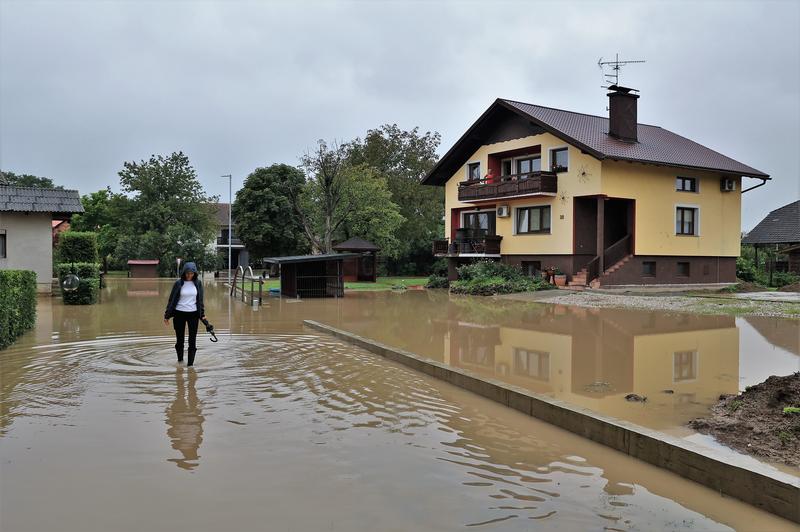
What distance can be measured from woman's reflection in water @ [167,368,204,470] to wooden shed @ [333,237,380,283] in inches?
1290

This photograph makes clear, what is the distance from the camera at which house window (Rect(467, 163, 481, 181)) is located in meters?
36.1

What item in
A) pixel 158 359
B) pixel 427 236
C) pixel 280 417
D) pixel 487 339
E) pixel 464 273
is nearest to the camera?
pixel 280 417

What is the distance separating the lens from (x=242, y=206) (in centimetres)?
5672

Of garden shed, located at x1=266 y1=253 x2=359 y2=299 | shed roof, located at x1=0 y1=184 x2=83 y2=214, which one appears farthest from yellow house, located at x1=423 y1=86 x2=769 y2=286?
shed roof, located at x1=0 y1=184 x2=83 y2=214

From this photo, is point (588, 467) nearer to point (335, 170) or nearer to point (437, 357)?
point (437, 357)

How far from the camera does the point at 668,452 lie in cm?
533

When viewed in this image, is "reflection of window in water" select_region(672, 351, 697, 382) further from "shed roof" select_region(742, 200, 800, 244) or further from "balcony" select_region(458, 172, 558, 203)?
"shed roof" select_region(742, 200, 800, 244)

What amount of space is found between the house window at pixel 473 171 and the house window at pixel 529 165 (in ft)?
8.10

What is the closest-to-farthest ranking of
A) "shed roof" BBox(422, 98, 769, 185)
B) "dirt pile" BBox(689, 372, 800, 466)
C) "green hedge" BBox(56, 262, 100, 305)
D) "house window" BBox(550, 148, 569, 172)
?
1. "dirt pile" BBox(689, 372, 800, 466)
2. "green hedge" BBox(56, 262, 100, 305)
3. "shed roof" BBox(422, 98, 769, 185)
4. "house window" BBox(550, 148, 569, 172)

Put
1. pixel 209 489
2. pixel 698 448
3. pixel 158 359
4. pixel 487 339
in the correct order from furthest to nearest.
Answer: pixel 487 339, pixel 158 359, pixel 698 448, pixel 209 489

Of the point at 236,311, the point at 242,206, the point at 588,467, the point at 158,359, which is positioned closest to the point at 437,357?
the point at 158,359

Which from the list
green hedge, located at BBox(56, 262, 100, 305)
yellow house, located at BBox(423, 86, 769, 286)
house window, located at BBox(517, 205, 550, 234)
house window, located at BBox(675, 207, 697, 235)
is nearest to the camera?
green hedge, located at BBox(56, 262, 100, 305)

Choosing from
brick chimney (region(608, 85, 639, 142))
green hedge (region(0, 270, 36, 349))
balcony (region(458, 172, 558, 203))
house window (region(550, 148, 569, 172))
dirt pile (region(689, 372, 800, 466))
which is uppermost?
brick chimney (region(608, 85, 639, 142))

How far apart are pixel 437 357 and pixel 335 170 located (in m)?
31.7
